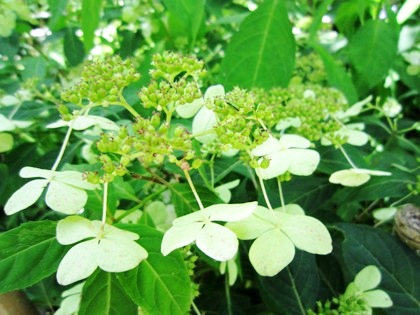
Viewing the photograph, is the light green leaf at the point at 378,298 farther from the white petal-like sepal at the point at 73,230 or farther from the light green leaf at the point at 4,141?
the light green leaf at the point at 4,141

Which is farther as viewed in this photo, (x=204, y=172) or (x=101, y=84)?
(x=204, y=172)

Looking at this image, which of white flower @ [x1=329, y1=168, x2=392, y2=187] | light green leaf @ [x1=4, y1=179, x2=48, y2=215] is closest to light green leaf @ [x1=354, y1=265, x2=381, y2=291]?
white flower @ [x1=329, y1=168, x2=392, y2=187]

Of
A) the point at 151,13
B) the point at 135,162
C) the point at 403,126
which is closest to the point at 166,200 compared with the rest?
the point at 135,162

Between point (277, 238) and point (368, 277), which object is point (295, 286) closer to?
point (368, 277)

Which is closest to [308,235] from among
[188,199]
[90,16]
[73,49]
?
[188,199]

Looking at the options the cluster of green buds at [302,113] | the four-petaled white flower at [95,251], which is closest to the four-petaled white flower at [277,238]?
the four-petaled white flower at [95,251]

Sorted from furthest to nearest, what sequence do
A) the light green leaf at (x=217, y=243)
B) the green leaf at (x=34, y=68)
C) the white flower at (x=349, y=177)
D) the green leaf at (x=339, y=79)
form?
the green leaf at (x=34, y=68)
the green leaf at (x=339, y=79)
the white flower at (x=349, y=177)
the light green leaf at (x=217, y=243)
